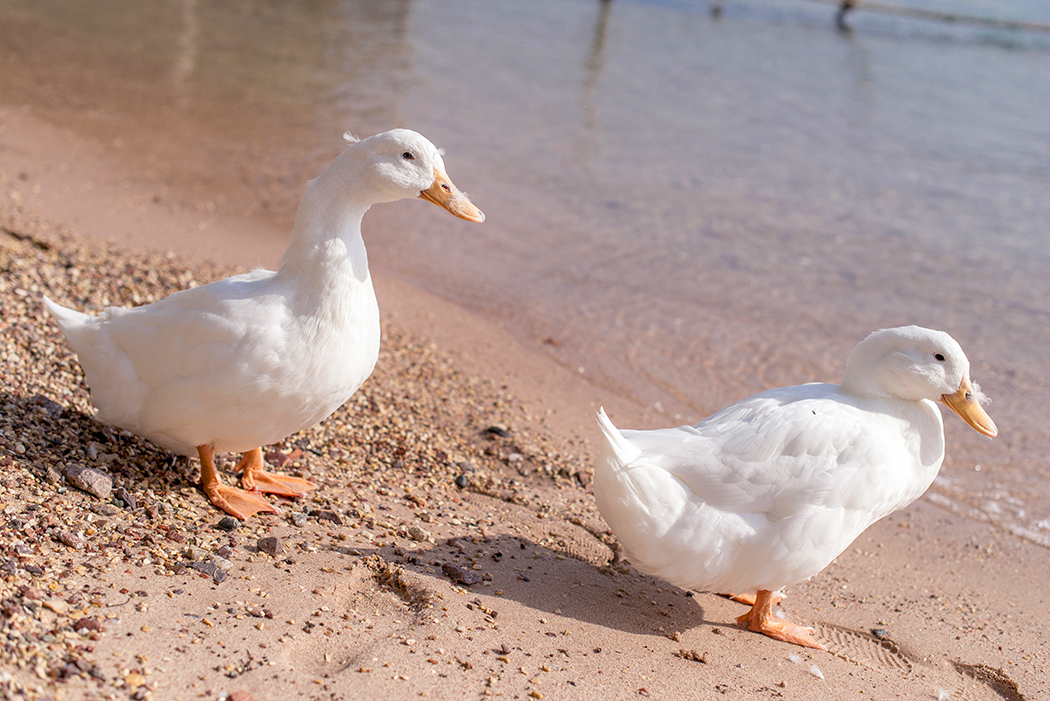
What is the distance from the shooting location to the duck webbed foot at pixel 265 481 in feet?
12.0

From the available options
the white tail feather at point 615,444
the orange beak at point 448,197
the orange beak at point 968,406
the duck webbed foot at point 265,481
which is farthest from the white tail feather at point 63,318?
the orange beak at point 968,406

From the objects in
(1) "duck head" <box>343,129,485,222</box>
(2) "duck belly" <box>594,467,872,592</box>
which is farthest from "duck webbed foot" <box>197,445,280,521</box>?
(2) "duck belly" <box>594,467,872,592</box>

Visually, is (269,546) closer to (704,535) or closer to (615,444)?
(615,444)

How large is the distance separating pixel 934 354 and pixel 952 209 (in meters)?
6.92

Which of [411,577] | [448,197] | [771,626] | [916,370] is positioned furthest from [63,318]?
[916,370]

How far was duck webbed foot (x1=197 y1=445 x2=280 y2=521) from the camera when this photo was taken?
11.2 feet

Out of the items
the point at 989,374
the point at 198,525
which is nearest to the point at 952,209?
the point at 989,374

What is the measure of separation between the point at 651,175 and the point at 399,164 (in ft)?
22.8

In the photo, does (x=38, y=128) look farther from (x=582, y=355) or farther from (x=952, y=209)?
(x=952, y=209)

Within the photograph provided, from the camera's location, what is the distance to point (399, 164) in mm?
3170

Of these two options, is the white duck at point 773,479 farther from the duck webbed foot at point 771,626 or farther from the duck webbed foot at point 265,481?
the duck webbed foot at point 265,481

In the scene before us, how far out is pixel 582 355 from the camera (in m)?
5.91

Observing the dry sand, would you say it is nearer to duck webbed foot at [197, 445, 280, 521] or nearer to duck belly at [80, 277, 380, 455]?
duck webbed foot at [197, 445, 280, 521]

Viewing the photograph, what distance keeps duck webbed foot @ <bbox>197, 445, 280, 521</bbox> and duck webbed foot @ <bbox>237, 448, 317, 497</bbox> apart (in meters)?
0.09
